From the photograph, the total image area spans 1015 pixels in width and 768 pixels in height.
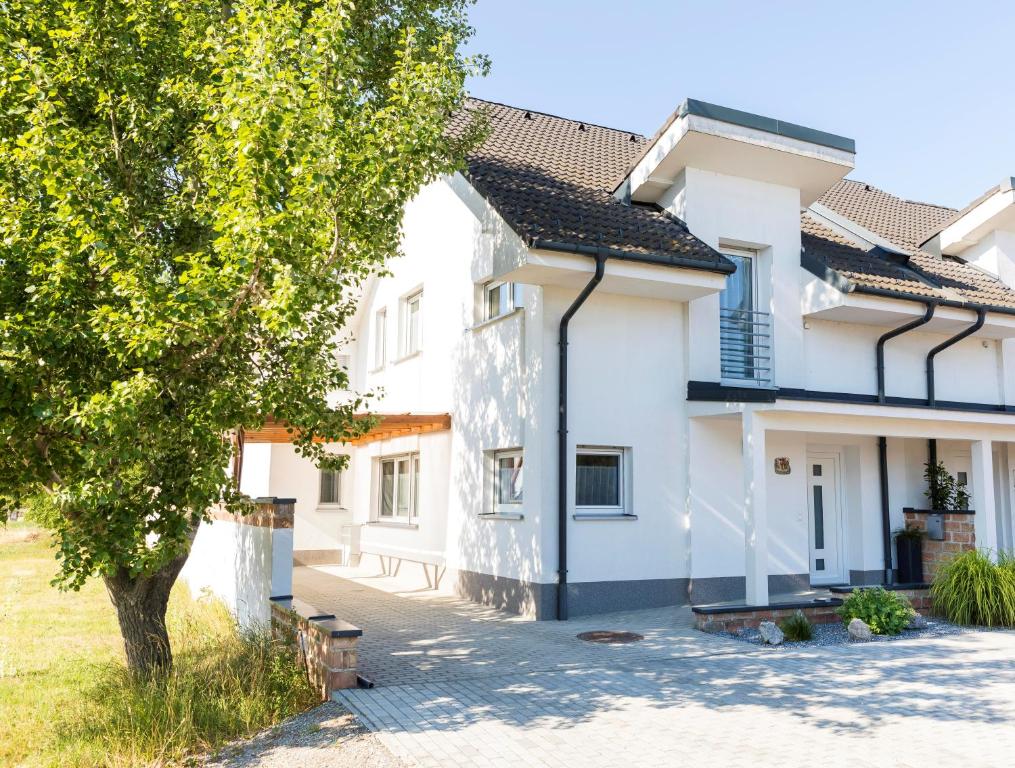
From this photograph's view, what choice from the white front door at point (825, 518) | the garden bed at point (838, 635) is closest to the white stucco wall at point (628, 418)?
the garden bed at point (838, 635)

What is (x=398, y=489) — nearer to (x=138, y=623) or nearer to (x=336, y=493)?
(x=336, y=493)

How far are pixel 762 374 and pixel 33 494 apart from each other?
1080cm

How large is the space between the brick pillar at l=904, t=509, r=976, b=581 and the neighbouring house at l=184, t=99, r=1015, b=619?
40 centimetres

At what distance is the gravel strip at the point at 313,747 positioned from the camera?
6.11 m

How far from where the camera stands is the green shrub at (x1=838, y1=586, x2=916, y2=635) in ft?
35.2

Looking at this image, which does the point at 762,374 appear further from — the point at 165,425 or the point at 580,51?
the point at 165,425

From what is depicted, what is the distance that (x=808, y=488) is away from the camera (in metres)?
14.7

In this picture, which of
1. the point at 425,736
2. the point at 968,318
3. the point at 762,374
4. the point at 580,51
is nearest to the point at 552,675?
the point at 425,736

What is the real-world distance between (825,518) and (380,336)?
1094 centimetres

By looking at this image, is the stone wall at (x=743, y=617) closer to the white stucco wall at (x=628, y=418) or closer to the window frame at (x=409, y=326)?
the white stucco wall at (x=628, y=418)

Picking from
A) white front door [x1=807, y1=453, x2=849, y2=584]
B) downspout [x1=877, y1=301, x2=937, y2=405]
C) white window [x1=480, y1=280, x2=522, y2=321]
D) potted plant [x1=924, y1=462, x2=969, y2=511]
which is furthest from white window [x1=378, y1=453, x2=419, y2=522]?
potted plant [x1=924, y1=462, x2=969, y2=511]

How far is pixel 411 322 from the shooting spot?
60.6 ft

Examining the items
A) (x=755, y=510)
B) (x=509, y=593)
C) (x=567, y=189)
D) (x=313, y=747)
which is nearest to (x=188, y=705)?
(x=313, y=747)

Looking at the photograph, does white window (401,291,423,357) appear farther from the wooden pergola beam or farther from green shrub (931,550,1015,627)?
green shrub (931,550,1015,627)
